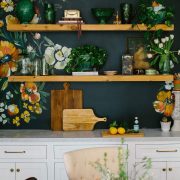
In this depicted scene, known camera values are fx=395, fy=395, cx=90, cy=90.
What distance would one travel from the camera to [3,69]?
13.0 ft

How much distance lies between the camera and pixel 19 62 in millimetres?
3955

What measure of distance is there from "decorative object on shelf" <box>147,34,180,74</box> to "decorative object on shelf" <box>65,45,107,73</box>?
18.8 inches

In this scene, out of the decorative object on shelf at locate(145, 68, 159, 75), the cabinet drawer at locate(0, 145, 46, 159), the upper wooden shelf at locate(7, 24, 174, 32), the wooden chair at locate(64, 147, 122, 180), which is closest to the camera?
the wooden chair at locate(64, 147, 122, 180)

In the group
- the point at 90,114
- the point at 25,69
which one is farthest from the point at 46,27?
the point at 90,114

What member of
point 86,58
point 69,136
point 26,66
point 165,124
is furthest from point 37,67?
point 165,124

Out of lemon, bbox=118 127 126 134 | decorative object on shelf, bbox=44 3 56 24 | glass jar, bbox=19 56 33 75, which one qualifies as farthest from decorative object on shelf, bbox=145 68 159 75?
glass jar, bbox=19 56 33 75

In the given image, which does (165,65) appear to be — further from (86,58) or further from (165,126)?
(86,58)

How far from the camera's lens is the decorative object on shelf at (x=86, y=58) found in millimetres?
3852

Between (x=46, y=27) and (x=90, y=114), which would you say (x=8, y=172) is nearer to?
(x=90, y=114)

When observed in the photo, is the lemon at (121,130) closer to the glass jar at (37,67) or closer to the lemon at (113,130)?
the lemon at (113,130)

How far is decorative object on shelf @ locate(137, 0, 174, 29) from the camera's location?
372cm

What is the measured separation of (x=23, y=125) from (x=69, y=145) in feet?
2.22

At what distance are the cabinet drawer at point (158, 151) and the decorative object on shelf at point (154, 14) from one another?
3.66 ft

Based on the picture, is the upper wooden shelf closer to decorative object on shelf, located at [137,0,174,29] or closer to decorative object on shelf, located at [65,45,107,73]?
decorative object on shelf, located at [137,0,174,29]
